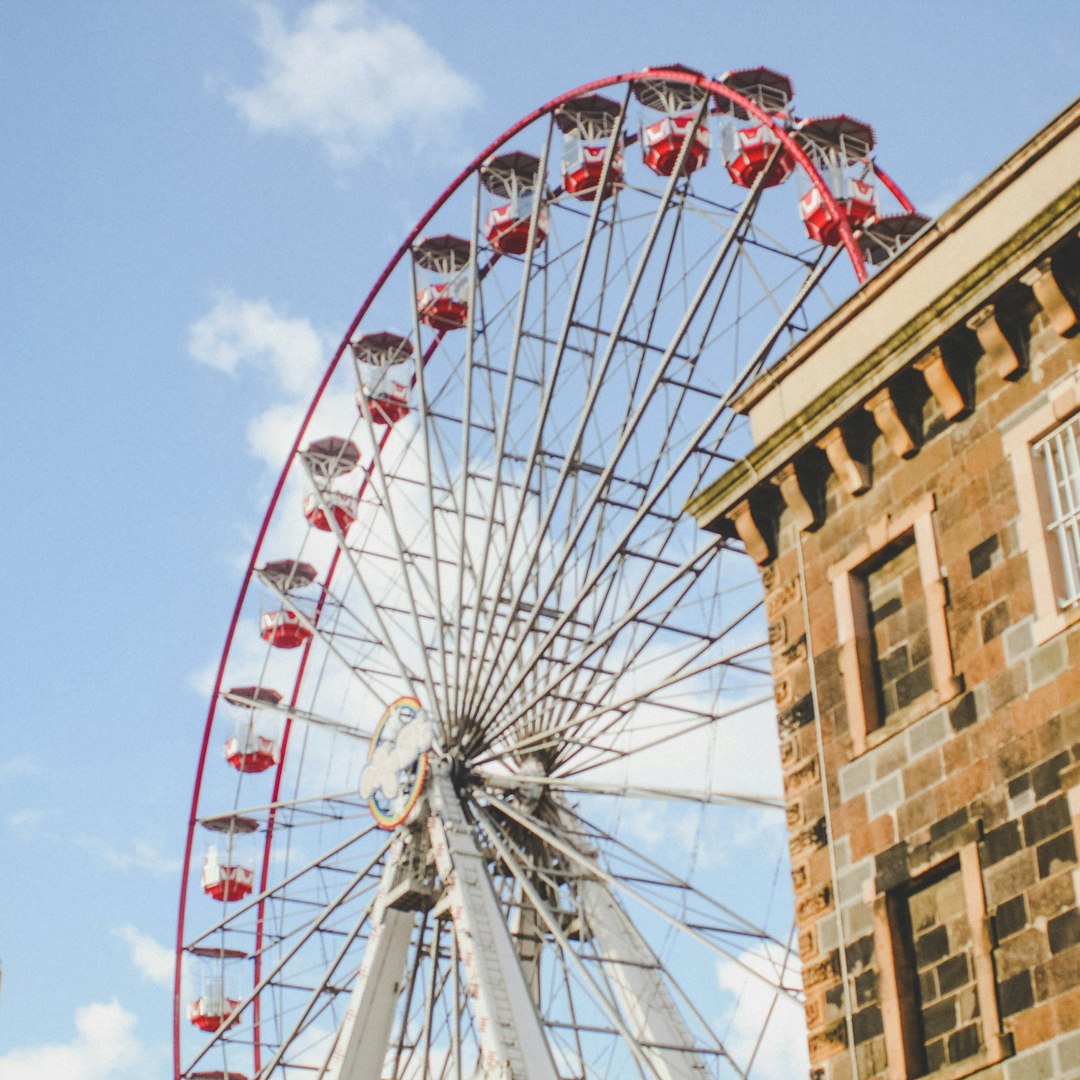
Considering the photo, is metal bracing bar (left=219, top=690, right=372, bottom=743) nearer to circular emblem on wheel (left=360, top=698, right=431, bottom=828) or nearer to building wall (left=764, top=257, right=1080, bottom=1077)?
circular emblem on wheel (left=360, top=698, right=431, bottom=828)

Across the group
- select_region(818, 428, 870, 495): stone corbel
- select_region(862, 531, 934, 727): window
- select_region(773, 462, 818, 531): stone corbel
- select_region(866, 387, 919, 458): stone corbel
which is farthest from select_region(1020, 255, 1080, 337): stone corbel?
select_region(773, 462, 818, 531): stone corbel

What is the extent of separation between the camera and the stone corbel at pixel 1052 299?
59.2 feet

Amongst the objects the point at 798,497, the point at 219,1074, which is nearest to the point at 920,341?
the point at 798,497

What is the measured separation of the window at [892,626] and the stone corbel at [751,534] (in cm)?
134

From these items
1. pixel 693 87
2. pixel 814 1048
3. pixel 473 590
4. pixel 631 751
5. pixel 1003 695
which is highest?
pixel 693 87

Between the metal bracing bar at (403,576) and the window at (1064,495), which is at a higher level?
the metal bracing bar at (403,576)

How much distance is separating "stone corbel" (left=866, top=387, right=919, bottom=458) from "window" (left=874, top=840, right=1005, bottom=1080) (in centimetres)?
397

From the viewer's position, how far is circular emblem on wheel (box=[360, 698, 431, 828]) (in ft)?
112

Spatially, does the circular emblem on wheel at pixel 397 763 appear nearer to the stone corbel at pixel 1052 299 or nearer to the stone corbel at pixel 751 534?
the stone corbel at pixel 751 534

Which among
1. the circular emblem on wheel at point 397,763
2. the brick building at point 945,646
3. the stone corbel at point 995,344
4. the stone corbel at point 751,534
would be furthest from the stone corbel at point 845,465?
the circular emblem on wheel at point 397,763

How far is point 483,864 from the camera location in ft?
107

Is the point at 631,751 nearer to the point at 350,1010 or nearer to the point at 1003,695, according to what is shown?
the point at 350,1010

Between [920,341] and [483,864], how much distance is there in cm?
1549

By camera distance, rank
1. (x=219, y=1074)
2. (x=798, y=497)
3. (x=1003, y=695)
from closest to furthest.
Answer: (x=1003, y=695), (x=798, y=497), (x=219, y=1074)
